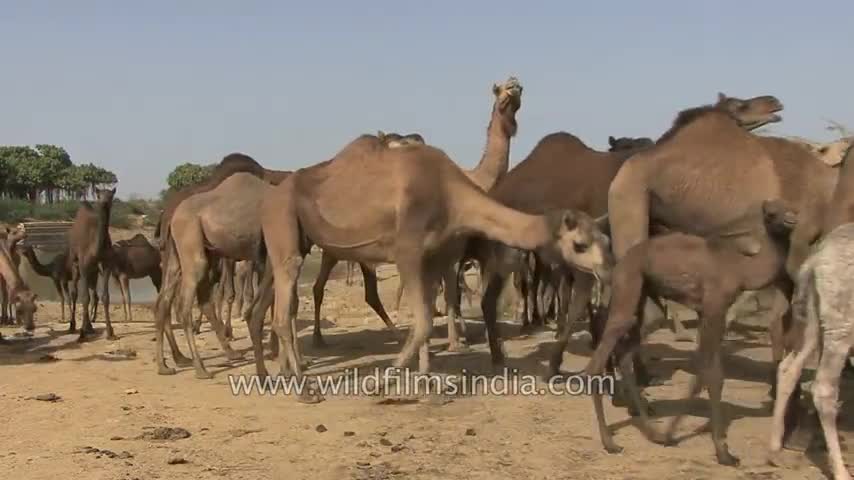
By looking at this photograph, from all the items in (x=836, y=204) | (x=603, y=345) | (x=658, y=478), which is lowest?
(x=658, y=478)

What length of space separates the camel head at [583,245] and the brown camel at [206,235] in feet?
13.9

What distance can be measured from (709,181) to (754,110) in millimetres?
2027

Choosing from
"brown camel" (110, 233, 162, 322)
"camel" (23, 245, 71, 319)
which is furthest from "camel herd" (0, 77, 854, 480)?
"camel" (23, 245, 71, 319)

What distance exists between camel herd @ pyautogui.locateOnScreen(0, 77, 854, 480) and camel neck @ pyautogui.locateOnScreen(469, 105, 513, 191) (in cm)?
2

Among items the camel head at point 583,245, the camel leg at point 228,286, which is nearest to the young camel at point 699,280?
the camel head at point 583,245

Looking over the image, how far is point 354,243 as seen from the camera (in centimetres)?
954

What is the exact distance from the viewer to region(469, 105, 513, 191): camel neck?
11.3 m

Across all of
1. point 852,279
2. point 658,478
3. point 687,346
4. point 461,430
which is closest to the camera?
point 852,279

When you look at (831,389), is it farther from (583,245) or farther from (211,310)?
(211,310)

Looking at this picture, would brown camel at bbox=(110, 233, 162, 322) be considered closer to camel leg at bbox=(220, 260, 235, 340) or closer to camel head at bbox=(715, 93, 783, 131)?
camel leg at bbox=(220, 260, 235, 340)

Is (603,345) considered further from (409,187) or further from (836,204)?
(409,187)

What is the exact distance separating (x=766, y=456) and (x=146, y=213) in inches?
2573

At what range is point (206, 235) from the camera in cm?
1140

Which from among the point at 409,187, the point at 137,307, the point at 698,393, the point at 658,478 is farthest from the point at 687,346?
the point at 137,307
